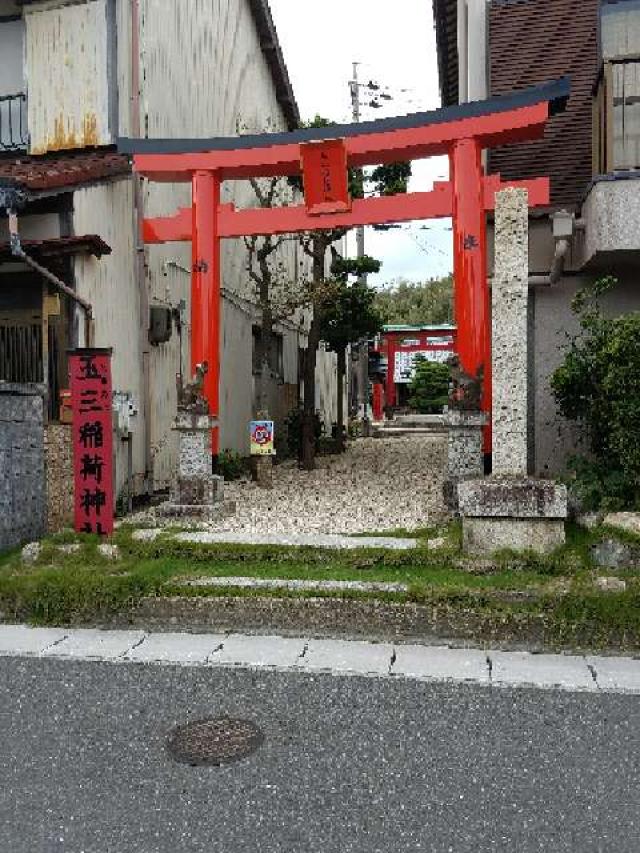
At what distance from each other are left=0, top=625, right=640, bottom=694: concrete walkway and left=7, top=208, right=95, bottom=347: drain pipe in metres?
5.18

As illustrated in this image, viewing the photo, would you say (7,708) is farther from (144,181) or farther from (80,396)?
(144,181)

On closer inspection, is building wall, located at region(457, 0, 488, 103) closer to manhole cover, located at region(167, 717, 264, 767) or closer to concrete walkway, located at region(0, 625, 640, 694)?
concrete walkway, located at region(0, 625, 640, 694)

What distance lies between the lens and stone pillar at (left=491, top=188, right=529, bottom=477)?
26.2 feet

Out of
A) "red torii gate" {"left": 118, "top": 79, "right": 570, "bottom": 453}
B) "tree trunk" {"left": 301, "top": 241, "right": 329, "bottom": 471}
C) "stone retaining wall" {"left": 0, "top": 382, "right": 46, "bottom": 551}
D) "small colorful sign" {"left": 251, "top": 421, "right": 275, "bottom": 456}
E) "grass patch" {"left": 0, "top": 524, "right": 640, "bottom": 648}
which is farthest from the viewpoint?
"tree trunk" {"left": 301, "top": 241, "right": 329, "bottom": 471}

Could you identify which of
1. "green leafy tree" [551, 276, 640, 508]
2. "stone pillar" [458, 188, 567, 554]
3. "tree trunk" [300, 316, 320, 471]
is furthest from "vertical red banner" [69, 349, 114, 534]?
"tree trunk" [300, 316, 320, 471]

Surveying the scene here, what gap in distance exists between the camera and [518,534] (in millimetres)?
7852

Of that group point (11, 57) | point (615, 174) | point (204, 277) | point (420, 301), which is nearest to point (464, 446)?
point (615, 174)

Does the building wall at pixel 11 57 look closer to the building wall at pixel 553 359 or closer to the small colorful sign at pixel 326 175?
the small colorful sign at pixel 326 175

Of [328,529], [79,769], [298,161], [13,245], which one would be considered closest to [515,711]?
[79,769]

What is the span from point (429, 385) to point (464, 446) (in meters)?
29.4

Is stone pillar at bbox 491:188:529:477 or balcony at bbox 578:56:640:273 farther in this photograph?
balcony at bbox 578:56:640:273

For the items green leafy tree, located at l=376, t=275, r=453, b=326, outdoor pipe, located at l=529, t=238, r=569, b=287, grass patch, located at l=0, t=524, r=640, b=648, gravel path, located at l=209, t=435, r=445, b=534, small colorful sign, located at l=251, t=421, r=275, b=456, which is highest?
green leafy tree, located at l=376, t=275, r=453, b=326

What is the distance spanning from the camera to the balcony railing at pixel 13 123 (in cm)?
1323

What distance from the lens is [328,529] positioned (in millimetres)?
9703
